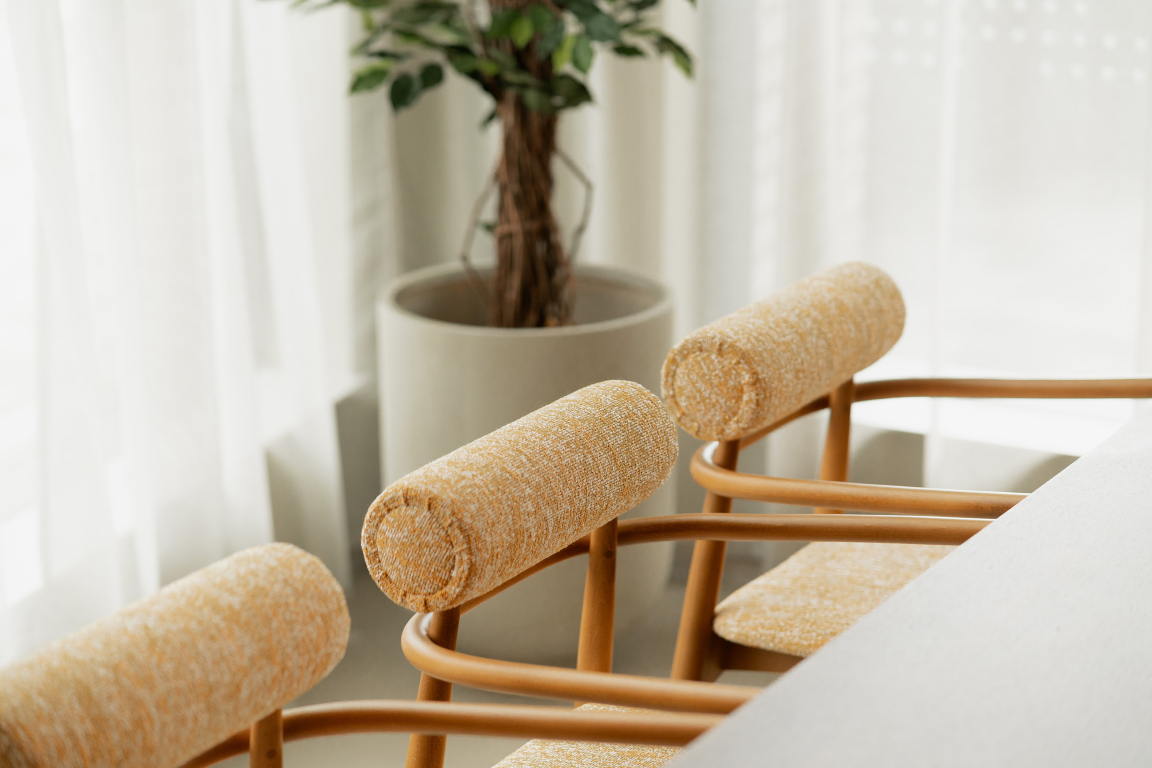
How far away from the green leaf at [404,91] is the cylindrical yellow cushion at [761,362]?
2.56 feet

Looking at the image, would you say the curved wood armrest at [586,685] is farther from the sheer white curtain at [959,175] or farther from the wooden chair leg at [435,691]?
the sheer white curtain at [959,175]

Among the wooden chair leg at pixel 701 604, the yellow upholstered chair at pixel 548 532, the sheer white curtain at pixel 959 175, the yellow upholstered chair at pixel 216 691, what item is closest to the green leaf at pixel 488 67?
the sheer white curtain at pixel 959 175

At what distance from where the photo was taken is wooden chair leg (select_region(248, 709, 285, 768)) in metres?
0.74

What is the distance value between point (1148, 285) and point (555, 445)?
4.74ft

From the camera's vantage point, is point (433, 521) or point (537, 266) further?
point (537, 266)

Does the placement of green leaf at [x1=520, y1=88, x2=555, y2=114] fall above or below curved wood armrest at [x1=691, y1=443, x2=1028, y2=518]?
above

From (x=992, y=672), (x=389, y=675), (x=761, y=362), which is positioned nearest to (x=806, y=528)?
(x=761, y=362)

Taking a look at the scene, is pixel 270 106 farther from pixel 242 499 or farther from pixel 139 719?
pixel 139 719

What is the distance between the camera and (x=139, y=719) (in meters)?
0.63

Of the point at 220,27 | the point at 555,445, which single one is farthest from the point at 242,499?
the point at 555,445

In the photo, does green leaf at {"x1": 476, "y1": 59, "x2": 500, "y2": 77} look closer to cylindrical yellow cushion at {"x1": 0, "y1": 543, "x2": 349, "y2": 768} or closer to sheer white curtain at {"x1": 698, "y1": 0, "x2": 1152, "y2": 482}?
sheer white curtain at {"x1": 698, "y1": 0, "x2": 1152, "y2": 482}

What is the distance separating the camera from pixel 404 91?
6.08 feet

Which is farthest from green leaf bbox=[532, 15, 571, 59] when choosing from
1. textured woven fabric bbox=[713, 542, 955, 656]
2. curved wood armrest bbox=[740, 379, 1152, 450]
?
textured woven fabric bbox=[713, 542, 955, 656]

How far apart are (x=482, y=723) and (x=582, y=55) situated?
1.16 m
